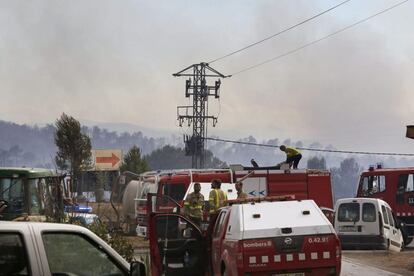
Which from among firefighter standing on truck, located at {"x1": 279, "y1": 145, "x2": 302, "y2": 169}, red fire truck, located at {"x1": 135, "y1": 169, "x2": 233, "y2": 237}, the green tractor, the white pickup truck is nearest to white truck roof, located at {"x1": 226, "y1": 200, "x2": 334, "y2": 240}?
the green tractor

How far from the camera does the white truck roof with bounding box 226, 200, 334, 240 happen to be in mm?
8969

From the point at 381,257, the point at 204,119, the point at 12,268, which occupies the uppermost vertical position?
the point at 204,119

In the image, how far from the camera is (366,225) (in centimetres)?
1855

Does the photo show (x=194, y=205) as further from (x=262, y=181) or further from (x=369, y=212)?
(x=369, y=212)

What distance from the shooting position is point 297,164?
21203mm

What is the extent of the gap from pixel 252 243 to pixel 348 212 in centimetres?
1100

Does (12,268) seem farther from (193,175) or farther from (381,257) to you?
(193,175)

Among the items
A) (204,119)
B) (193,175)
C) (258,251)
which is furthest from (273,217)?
(204,119)

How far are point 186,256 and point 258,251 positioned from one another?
1.55 m

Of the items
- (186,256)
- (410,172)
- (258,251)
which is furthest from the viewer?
(410,172)

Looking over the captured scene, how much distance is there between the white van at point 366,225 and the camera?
18406 millimetres

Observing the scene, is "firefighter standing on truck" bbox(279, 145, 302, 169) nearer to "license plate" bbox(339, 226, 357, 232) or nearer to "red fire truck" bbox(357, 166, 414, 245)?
"license plate" bbox(339, 226, 357, 232)

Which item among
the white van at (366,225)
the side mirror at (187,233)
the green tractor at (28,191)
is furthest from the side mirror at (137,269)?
the white van at (366,225)

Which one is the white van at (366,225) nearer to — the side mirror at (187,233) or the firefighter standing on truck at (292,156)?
the firefighter standing on truck at (292,156)
